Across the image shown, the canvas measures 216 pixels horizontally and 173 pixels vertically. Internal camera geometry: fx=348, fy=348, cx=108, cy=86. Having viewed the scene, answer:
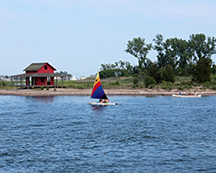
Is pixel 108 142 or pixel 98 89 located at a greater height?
pixel 98 89

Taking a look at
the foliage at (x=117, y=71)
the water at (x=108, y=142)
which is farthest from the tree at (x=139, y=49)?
the water at (x=108, y=142)

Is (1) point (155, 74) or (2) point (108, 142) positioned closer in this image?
(2) point (108, 142)

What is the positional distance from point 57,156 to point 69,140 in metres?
4.78

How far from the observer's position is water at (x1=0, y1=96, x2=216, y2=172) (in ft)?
65.9

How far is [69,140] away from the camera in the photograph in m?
26.8

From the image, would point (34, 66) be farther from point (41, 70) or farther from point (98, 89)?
point (98, 89)

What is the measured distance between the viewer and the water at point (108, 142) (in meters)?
20.1

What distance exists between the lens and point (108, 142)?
26000 mm

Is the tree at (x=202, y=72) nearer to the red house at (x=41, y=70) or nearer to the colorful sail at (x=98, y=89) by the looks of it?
the red house at (x=41, y=70)

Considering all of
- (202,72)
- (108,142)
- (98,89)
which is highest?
(202,72)

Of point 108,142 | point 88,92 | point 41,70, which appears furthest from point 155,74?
point 108,142

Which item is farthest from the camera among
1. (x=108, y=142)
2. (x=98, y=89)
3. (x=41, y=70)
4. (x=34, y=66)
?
(x=34, y=66)

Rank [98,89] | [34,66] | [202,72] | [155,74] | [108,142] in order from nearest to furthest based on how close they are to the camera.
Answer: [108,142] < [98,89] < [202,72] < [34,66] < [155,74]

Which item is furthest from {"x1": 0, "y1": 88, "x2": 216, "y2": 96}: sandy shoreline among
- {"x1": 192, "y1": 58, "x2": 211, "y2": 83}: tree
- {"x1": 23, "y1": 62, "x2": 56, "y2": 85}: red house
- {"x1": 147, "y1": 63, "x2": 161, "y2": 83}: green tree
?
{"x1": 147, "y1": 63, "x2": 161, "y2": 83}: green tree
